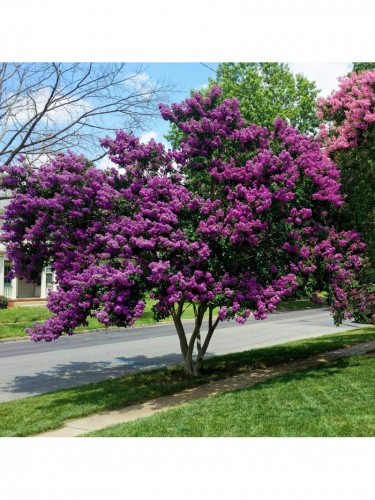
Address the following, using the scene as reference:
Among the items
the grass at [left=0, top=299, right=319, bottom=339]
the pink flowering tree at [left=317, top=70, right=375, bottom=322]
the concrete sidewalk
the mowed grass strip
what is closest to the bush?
the grass at [left=0, top=299, right=319, bottom=339]

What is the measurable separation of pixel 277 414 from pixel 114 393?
12.2ft

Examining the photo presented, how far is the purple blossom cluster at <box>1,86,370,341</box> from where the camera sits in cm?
914

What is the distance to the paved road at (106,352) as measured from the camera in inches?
499

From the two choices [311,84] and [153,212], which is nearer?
[153,212]

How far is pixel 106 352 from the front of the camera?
17.1m

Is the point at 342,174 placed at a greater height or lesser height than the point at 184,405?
greater

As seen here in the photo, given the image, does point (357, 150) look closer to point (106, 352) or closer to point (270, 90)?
point (106, 352)

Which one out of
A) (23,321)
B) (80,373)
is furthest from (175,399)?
(23,321)

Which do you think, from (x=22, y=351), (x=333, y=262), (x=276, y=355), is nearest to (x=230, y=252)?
(x=333, y=262)

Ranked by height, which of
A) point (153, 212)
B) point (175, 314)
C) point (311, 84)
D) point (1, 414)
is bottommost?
point (1, 414)

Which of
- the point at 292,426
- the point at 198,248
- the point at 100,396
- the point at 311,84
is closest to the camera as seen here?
the point at 292,426

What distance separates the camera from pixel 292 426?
23.9 ft

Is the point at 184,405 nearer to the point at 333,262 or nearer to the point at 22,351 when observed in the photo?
the point at 333,262

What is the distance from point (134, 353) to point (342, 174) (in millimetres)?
8529
